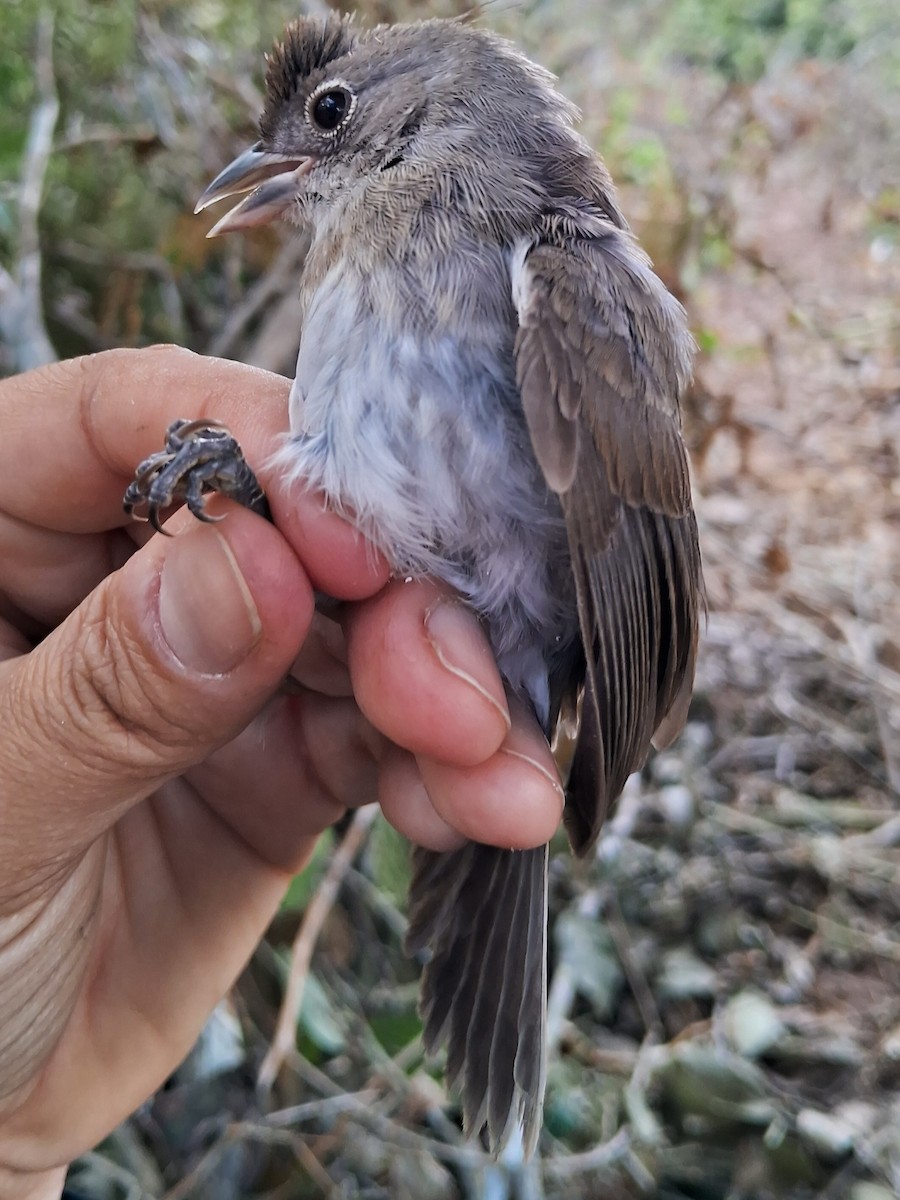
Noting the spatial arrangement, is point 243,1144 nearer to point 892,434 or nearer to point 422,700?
point 422,700

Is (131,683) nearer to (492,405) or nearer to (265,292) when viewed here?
(492,405)

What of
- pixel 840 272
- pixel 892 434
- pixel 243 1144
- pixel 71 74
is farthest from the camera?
pixel 840 272

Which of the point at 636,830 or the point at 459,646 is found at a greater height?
the point at 459,646

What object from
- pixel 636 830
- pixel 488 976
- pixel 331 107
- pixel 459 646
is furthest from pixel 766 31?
pixel 488 976

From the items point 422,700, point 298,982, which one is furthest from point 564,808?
point 298,982

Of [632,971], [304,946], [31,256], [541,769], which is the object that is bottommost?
[632,971]

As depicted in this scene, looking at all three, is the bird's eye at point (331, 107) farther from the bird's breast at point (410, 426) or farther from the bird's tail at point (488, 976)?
the bird's tail at point (488, 976)
